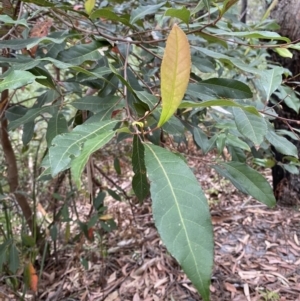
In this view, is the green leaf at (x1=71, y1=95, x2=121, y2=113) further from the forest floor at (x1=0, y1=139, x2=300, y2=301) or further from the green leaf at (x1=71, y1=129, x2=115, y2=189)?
the forest floor at (x1=0, y1=139, x2=300, y2=301)

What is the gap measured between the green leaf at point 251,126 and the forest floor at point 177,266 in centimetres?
52

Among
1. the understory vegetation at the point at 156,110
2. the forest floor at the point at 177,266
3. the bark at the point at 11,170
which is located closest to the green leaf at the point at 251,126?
the understory vegetation at the point at 156,110

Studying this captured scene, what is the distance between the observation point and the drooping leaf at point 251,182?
597mm

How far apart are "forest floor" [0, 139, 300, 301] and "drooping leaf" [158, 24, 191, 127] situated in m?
0.85

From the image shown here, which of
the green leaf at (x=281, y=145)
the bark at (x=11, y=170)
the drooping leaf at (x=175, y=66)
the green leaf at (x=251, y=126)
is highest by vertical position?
the drooping leaf at (x=175, y=66)

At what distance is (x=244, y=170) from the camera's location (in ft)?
2.09

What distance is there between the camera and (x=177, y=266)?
1471mm

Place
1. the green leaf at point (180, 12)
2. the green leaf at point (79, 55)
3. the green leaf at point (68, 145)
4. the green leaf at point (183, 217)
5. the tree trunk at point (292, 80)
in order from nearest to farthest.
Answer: the green leaf at point (183, 217) < the green leaf at point (68, 145) < the green leaf at point (180, 12) < the green leaf at point (79, 55) < the tree trunk at point (292, 80)

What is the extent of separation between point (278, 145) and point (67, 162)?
1.77ft

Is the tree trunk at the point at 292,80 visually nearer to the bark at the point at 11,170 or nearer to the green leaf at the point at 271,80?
the green leaf at the point at 271,80

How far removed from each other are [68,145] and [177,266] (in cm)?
117

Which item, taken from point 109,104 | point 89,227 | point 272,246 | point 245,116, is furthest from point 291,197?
point 109,104

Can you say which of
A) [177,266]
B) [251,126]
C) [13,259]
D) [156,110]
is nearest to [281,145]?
[251,126]

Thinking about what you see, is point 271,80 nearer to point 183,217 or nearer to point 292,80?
point 183,217
